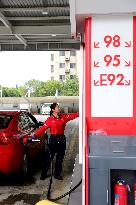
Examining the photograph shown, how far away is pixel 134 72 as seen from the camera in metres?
4.69

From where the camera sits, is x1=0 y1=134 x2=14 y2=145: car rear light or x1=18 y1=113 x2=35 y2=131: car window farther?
x1=18 y1=113 x2=35 y2=131: car window

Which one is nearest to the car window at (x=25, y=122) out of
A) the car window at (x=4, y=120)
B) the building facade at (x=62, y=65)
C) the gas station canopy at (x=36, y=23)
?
the car window at (x=4, y=120)

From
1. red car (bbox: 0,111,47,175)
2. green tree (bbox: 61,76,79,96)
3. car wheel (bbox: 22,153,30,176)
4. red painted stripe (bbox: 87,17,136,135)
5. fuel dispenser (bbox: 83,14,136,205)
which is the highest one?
green tree (bbox: 61,76,79,96)

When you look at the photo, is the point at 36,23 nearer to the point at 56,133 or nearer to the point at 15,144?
the point at 56,133

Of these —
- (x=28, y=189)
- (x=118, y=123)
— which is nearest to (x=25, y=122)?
(x=28, y=189)

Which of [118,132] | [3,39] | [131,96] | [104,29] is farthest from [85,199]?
[3,39]

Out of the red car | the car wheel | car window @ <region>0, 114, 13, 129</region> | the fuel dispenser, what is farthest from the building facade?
the fuel dispenser

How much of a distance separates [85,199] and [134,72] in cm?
170

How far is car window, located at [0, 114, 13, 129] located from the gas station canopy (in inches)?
119

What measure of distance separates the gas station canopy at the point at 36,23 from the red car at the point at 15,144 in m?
2.93

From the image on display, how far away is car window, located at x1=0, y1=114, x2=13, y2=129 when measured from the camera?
759 centimetres

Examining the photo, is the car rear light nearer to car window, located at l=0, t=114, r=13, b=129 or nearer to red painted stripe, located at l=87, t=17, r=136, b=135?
car window, located at l=0, t=114, r=13, b=129

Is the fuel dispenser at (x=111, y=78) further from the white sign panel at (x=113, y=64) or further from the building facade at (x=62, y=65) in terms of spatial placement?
the building facade at (x=62, y=65)

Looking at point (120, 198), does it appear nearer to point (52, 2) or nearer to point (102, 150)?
point (102, 150)
